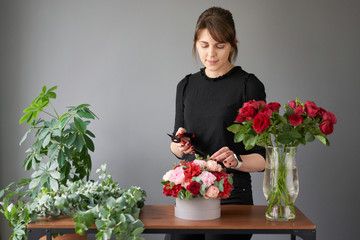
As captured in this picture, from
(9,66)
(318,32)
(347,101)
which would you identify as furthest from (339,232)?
(9,66)

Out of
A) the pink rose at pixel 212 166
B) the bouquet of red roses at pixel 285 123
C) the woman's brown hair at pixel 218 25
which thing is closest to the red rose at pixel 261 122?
the bouquet of red roses at pixel 285 123

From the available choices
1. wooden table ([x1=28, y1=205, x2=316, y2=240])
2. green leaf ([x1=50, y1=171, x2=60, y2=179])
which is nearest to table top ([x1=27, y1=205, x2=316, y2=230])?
wooden table ([x1=28, y1=205, x2=316, y2=240])

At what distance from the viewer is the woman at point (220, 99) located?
2176 mm

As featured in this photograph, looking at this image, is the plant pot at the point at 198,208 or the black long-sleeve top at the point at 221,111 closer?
the plant pot at the point at 198,208

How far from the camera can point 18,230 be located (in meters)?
1.90

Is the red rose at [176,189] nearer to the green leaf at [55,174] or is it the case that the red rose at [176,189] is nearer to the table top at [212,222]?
the table top at [212,222]

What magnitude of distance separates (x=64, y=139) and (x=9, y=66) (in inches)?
36.7

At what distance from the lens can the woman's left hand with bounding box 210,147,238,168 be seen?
6.47 ft

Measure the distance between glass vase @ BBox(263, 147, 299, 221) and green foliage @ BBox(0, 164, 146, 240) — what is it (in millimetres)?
553

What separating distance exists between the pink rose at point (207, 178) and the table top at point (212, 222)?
160 millimetres

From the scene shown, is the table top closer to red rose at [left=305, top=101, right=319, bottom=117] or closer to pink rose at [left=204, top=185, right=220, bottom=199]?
pink rose at [left=204, top=185, right=220, bottom=199]

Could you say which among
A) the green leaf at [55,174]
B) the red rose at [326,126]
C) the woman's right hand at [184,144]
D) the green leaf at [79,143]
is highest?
the red rose at [326,126]

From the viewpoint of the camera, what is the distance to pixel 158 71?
3.48 metres

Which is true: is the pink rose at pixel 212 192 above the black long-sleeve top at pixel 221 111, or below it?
below
